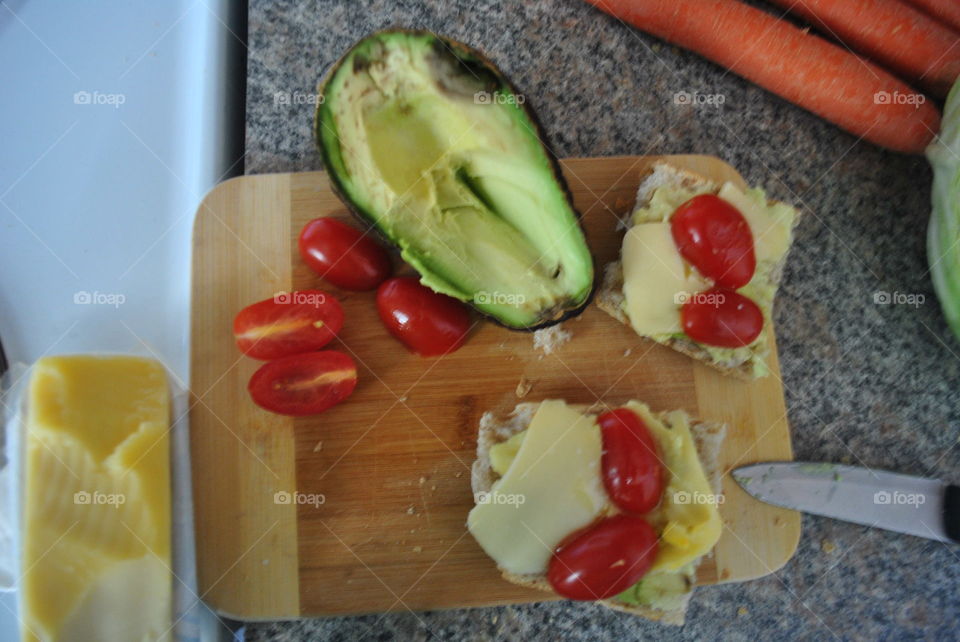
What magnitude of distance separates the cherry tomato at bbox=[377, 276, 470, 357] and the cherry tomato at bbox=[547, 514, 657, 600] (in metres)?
0.47

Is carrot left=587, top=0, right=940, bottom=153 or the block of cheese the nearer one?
the block of cheese

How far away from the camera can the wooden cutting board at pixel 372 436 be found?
1.34m

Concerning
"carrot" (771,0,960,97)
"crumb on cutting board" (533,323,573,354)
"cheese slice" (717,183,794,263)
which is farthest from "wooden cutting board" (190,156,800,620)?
"carrot" (771,0,960,97)

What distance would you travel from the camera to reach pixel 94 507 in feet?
3.85

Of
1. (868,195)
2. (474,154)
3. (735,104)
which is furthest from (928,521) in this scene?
(474,154)

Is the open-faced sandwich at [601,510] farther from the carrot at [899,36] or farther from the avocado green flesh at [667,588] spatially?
the carrot at [899,36]

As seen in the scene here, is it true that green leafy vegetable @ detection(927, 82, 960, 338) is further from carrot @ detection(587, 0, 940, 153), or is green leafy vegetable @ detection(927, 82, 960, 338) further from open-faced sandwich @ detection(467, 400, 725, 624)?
open-faced sandwich @ detection(467, 400, 725, 624)

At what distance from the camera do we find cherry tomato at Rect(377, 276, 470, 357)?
4.40 ft

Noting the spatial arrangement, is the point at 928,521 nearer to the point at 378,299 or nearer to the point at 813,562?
the point at 813,562

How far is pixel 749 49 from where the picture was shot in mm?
1573

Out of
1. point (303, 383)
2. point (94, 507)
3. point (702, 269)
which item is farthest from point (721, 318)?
point (94, 507)

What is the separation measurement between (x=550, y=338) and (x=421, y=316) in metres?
0.28

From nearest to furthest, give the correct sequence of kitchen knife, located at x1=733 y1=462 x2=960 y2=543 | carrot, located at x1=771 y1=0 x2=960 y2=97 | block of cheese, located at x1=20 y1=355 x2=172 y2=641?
block of cheese, located at x1=20 y1=355 x2=172 y2=641
kitchen knife, located at x1=733 y1=462 x2=960 y2=543
carrot, located at x1=771 y1=0 x2=960 y2=97

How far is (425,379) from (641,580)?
583 millimetres
